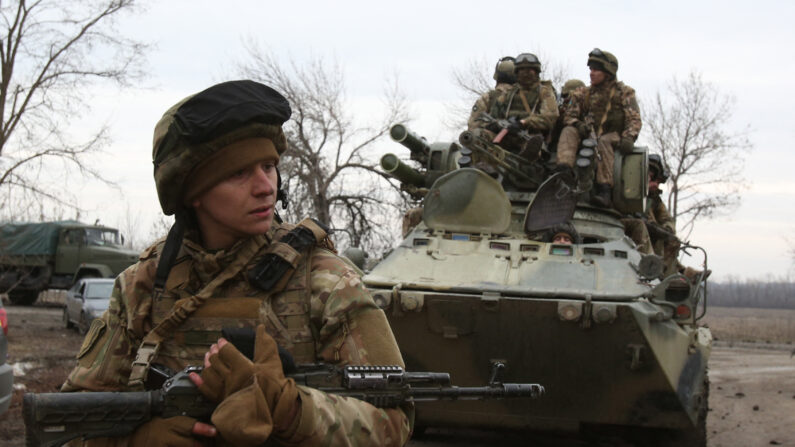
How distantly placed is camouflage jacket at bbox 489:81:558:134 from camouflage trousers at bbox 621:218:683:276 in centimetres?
113

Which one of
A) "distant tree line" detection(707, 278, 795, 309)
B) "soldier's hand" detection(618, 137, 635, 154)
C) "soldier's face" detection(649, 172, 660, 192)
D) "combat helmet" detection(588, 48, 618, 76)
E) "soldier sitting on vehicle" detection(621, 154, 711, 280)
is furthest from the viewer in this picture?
"distant tree line" detection(707, 278, 795, 309)

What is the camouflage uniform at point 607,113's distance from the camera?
8.34m

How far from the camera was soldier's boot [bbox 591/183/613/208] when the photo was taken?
311 inches

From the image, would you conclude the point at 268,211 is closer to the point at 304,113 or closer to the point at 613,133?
the point at 613,133

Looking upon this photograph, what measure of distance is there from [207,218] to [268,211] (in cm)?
18

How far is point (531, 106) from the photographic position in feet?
28.7

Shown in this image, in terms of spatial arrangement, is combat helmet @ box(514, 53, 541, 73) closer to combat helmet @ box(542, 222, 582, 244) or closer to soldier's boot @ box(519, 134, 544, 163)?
soldier's boot @ box(519, 134, 544, 163)

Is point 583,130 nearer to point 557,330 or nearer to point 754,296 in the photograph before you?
point 557,330

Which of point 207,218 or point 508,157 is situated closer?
point 207,218

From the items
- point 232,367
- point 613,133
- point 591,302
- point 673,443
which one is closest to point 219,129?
point 232,367

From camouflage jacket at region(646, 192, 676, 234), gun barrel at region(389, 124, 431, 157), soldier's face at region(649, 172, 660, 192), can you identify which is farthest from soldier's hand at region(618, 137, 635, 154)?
gun barrel at region(389, 124, 431, 157)

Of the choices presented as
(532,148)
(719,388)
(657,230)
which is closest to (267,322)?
(532,148)

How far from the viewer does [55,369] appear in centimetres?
1111

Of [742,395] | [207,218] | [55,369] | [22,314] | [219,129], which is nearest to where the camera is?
[219,129]
